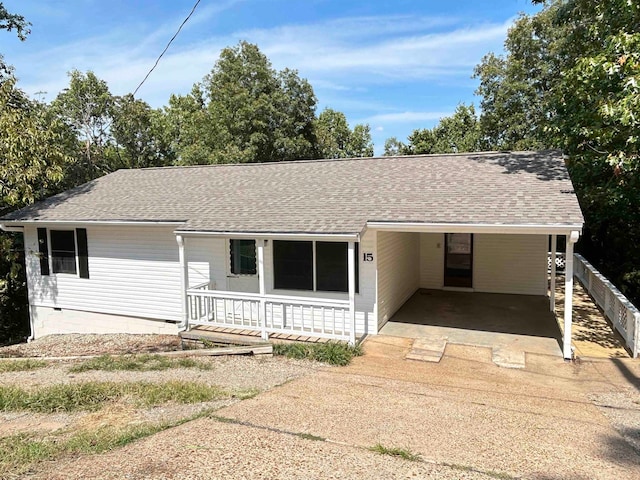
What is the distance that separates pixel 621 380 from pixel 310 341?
5226 millimetres

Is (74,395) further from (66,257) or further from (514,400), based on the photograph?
(66,257)

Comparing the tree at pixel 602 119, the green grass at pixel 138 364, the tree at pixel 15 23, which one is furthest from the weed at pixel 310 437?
the tree at pixel 15 23

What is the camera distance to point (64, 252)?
477 inches

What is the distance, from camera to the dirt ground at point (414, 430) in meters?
3.89

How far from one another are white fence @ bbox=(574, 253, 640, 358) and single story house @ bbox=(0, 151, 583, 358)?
120cm

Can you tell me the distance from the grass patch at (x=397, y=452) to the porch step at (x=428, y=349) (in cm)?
377

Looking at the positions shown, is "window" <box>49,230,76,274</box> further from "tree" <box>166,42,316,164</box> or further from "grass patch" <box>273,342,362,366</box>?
"tree" <box>166,42,316,164</box>

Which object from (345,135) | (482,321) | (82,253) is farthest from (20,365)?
(345,135)

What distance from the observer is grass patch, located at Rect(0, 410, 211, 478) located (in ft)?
13.4

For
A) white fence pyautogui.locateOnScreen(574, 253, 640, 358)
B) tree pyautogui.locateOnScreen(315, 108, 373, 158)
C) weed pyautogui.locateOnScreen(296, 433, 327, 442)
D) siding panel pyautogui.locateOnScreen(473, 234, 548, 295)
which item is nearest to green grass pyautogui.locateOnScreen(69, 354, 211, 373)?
weed pyautogui.locateOnScreen(296, 433, 327, 442)

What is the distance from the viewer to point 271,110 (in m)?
26.1

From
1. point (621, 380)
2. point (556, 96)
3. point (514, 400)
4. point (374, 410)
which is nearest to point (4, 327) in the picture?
point (374, 410)

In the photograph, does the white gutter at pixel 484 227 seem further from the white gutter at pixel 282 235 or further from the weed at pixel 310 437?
the weed at pixel 310 437

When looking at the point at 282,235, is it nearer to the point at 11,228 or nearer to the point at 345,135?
the point at 11,228
